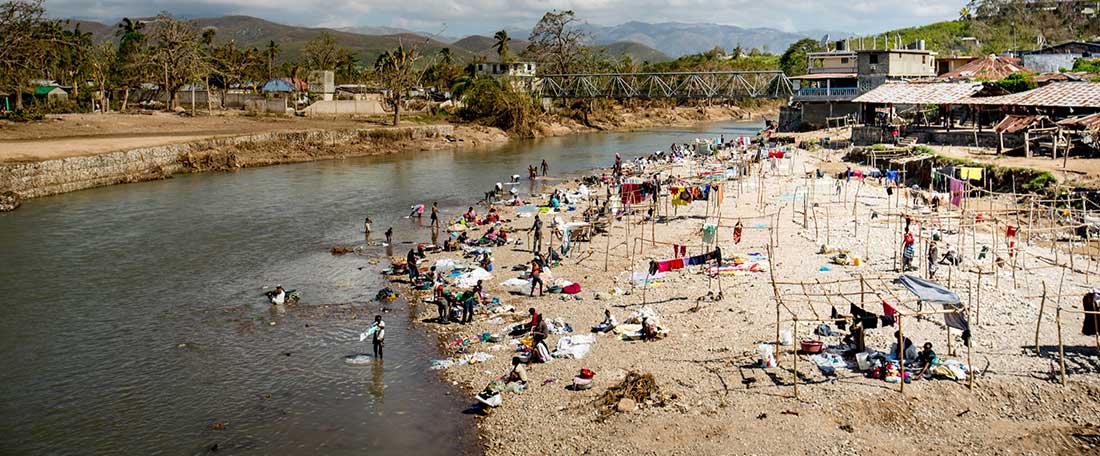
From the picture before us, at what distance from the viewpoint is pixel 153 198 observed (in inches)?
1720

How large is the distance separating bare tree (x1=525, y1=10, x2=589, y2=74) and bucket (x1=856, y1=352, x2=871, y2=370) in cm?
10001

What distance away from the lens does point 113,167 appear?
160 ft

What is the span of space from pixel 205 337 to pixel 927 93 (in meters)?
44.7

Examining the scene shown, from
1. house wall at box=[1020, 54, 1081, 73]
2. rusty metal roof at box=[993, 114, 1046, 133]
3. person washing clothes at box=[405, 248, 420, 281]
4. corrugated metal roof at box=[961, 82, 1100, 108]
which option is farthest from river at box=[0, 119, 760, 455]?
house wall at box=[1020, 54, 1081, 73]

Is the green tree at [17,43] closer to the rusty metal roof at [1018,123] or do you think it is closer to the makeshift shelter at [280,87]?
the makeshift shelter at [280,87]

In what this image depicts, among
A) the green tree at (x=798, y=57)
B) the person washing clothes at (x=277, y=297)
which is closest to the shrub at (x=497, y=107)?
the green tree at (x=798, y=57)

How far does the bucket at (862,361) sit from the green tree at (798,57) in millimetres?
91563

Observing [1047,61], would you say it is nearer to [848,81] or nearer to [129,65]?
[848,81]

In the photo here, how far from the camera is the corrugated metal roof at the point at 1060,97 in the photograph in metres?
40.4

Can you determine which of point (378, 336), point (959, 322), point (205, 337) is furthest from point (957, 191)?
point (205, 337)

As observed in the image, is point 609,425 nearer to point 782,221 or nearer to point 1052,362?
point 1052,362

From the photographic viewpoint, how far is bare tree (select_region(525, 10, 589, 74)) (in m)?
114

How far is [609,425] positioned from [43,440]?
10.8m

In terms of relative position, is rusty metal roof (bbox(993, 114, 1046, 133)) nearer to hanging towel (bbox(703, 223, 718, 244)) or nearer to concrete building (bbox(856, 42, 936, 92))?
hanging towel (bbox(703, 223, 718, 244))
